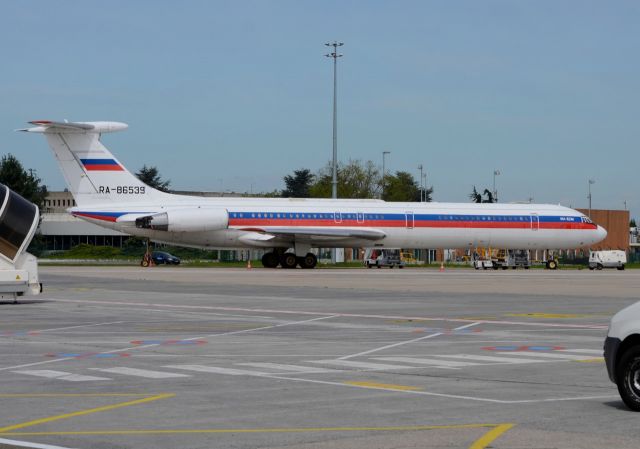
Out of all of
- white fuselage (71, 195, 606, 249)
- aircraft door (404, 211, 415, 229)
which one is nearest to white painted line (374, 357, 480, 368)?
white fuselage (71, 195, 606, 249)

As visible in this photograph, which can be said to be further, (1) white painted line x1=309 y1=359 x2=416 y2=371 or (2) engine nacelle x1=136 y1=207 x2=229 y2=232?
(2) engine nacelle x1=136 y1=207 x2=229 y2=232

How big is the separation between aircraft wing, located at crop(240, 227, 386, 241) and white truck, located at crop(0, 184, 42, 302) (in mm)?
36838

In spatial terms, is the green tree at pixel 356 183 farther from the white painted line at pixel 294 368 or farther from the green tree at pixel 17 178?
the white painted line at pixel 294 368

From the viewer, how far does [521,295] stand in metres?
35.8

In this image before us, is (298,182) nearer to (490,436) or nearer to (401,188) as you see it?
(401,188)

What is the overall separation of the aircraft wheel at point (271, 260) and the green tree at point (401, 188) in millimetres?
83890

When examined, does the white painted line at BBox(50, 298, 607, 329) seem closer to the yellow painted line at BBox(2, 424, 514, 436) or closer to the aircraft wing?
the yellow painted line at BBox(2, 424, 514, 436)

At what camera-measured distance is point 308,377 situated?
1383cm

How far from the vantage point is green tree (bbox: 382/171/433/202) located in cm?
15412

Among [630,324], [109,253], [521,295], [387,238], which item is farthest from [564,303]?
[109,253]

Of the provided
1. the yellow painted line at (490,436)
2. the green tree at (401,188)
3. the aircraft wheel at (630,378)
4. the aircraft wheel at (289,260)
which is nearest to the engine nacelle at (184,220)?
the aircraft wheel at (289,260)

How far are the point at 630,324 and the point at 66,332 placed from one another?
41.5 feet

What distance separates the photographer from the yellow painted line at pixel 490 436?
9.11 meters

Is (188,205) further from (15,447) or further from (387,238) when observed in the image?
(15,447)
